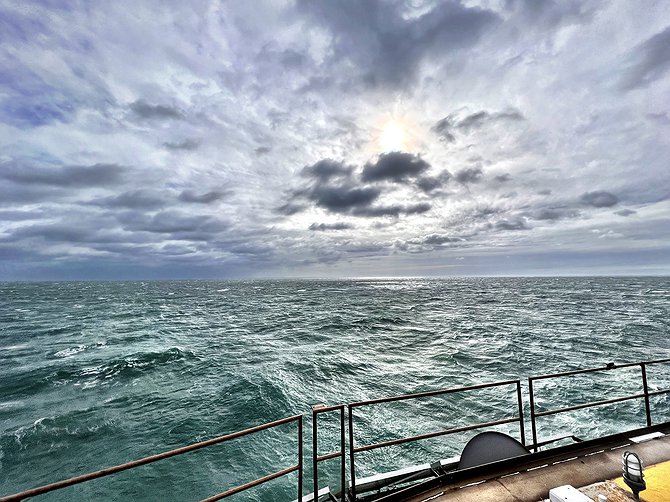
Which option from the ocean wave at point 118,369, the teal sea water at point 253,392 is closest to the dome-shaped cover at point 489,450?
the teal sea water at point 253,392

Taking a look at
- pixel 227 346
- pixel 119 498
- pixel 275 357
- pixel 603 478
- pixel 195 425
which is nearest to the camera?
pixel 603 478

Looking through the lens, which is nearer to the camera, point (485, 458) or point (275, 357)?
point (485, 458)

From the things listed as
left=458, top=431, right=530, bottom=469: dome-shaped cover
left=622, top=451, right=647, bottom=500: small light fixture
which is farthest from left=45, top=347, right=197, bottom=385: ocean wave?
left=622, top=451, right=647, bottom=500: small light fixture

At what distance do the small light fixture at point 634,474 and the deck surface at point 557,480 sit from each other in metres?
0.29

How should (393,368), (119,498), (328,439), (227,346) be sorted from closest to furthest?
(119,498) → (328,439) → (393,368) → (227,346)

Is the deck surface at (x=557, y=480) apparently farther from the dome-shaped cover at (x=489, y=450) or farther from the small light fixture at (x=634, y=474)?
the dome-shaped cover at (x=489, y=450)

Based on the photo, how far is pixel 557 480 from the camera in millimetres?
4207

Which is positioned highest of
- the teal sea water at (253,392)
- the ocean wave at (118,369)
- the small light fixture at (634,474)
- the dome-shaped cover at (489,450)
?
the small light fixture at (634,474)

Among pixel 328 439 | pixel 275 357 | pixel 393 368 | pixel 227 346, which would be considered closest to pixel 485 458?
pixel 328 439

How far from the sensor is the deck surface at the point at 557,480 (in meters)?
3.93

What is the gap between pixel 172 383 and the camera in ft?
57.9

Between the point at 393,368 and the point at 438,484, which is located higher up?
the point at 438,484

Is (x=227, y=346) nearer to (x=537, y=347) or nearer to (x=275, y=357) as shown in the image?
(x=275, y=357)

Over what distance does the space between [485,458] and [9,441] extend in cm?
1635
